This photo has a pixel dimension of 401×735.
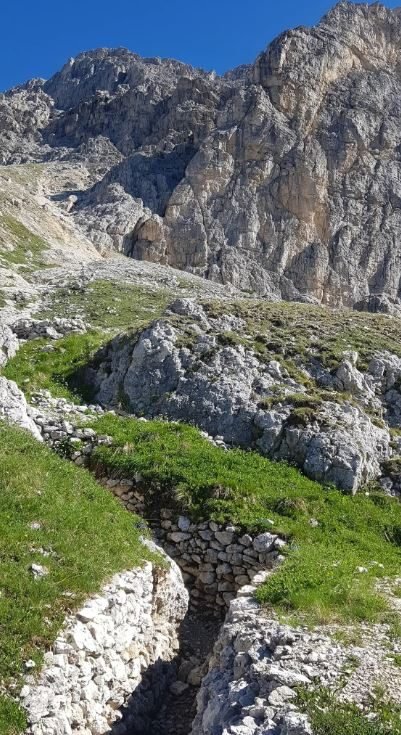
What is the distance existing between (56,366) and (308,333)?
10.6m

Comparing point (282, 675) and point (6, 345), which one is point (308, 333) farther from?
point (282, 675)

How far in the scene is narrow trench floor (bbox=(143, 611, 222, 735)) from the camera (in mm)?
9898

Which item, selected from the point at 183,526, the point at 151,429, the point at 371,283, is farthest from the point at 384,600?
the point at 371,283

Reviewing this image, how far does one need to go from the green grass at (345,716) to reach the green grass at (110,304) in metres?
23.4

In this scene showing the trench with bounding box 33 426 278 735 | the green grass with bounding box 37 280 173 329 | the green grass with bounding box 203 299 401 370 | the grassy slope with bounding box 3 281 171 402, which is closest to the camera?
the trench with bounding box 33 426 278 735

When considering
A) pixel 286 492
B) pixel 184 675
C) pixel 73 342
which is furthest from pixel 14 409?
pixel 73 342

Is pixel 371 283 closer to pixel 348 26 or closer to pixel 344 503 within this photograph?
pixel 348 26

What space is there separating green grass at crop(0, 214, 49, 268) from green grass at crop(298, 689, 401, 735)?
5268cm

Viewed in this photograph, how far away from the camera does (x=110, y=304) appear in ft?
132

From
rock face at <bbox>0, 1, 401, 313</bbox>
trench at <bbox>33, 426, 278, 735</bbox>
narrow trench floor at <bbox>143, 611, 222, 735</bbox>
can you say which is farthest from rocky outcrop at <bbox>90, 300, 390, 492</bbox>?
rock face at <bbox>0, 1, 401, 313</bbox>

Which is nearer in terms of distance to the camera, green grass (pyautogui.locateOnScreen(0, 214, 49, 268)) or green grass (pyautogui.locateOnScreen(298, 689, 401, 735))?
green grass (pyautogui.locateOnScreen(298, 689, 401, 735))

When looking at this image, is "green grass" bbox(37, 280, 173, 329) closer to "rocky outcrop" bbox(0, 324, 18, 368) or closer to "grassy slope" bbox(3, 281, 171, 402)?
"grassy slope" bbox(3, 281, 171, 402)

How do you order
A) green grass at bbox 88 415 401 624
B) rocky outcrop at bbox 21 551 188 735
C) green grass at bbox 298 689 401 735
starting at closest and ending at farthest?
green grass at bbox 298 689 401 735 < rocky outcrop at bbox 21 551 188 735 < green grass at bbox 88 415 401 624

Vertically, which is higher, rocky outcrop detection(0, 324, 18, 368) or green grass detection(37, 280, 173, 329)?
green grass detection(37, 280, 173, 329)
